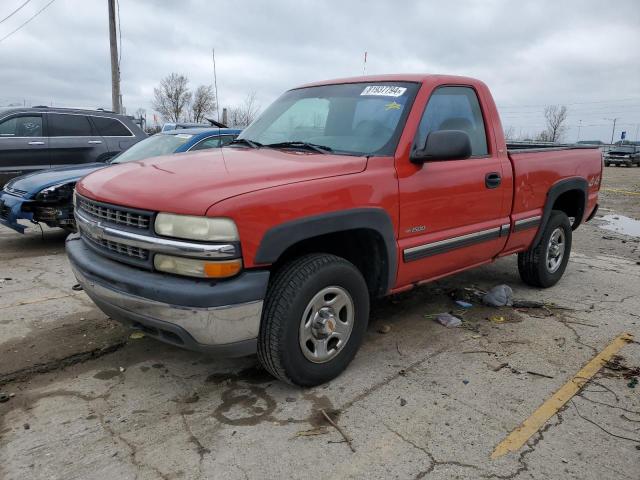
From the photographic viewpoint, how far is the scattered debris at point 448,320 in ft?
13.9

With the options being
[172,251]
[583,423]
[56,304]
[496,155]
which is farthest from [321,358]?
[56,304]

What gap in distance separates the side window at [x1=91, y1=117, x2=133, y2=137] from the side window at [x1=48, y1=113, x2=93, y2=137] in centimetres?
16

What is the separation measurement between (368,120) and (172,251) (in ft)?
5.73

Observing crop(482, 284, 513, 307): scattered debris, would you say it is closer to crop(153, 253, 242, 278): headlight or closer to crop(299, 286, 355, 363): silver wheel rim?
crop(299, 286, 355, 363): silver wheel rim

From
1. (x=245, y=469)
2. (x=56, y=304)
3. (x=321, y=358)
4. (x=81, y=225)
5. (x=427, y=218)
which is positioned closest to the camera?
(x=245, y=469)

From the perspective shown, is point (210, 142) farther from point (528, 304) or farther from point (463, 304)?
point (528, 304)

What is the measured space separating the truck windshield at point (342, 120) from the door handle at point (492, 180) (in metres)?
0.89

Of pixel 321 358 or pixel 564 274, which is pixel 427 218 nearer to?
pixel 321 358

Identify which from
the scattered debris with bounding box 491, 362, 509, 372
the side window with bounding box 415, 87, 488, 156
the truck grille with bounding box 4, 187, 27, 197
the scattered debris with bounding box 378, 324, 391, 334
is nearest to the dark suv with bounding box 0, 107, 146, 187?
the truck grille with bounding box 4, 187, 27, 197

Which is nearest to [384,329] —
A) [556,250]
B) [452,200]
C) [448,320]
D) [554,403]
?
[448,320]

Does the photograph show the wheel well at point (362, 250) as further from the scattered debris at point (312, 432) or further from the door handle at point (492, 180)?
the door handle at point (492, 180)

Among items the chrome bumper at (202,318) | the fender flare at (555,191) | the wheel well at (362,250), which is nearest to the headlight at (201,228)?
the chrome bumper at (202,318)

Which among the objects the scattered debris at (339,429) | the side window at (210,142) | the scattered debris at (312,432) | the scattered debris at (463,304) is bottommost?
the scattered debris at (312,432)

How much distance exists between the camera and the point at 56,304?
15.1 feet
